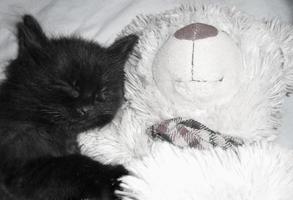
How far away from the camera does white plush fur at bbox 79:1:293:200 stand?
78cm

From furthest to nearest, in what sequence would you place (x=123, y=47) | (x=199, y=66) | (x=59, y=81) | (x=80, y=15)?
(x=80, y=15) → (x=123, y=47) → (x=59, y=81) → (x=199, y=66)

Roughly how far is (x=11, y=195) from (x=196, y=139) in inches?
19.4

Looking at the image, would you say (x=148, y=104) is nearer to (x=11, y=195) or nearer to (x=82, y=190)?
(x=82, y=190)

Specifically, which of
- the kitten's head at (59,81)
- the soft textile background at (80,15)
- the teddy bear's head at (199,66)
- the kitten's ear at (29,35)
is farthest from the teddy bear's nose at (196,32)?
the soft textile background at (80,15)

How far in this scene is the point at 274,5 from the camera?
4.80ft

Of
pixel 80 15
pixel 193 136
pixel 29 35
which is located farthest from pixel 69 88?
pixel 80 15

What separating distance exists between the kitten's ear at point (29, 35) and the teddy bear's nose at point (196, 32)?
0.37 m

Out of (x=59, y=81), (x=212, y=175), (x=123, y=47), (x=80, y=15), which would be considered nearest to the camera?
(x=212, y=175)

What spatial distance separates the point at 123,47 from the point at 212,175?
1.62ft

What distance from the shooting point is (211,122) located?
95 cm

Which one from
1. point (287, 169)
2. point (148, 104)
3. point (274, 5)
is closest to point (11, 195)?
point (148, 104)

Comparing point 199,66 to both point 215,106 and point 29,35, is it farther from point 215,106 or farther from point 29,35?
point 29,35

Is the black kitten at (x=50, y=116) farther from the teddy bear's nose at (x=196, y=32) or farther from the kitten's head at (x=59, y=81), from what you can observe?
the teddy bear's nose at (x=196, y=32)

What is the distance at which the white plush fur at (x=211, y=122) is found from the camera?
0.78 meters
